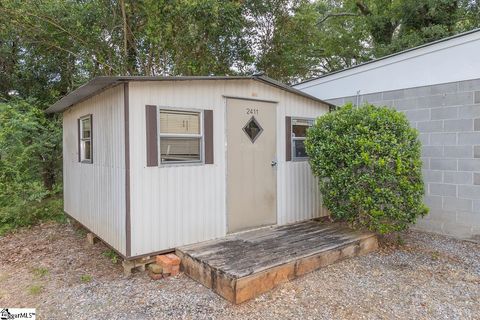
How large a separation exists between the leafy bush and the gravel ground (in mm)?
604

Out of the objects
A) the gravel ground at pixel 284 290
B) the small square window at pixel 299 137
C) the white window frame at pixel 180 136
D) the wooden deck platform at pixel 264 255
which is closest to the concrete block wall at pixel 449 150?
the gravel ground at pixel 284 290

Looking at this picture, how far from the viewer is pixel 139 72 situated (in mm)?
8844

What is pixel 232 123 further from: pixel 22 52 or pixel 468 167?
pixel 22 52

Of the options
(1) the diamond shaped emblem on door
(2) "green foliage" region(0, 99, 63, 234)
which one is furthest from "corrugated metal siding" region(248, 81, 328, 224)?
(2) "green foliage" region(0, 99, 63, 234)

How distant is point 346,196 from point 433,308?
5.70ft

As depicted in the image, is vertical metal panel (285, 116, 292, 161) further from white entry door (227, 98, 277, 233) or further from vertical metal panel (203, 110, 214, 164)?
vertical metal panel (203, 110, 214, 164)

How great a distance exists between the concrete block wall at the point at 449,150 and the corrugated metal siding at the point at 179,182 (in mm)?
2566

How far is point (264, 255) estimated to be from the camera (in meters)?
3.53

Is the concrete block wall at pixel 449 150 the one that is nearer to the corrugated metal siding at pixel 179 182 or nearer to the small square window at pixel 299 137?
the small square window at pixel 299 137

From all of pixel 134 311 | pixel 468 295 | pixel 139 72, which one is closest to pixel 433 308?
pixel 468 295

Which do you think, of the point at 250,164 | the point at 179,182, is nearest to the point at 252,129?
the point at 250,164

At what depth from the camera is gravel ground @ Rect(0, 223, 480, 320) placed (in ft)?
9.37

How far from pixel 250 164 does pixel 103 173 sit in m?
2.03

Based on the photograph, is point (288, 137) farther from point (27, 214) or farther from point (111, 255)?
point (27, 214)
